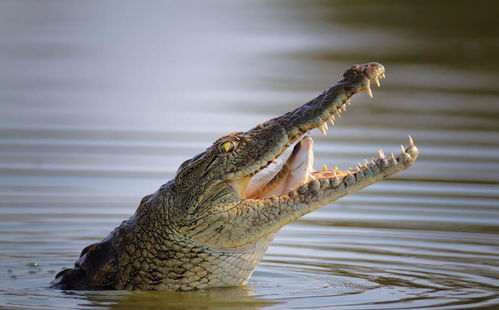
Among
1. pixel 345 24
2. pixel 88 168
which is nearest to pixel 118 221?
pixel 88 168

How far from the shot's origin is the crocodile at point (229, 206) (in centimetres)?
779

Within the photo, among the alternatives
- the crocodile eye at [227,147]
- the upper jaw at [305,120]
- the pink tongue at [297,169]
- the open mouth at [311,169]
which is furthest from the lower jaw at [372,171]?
the crocodile eye at [227,147]

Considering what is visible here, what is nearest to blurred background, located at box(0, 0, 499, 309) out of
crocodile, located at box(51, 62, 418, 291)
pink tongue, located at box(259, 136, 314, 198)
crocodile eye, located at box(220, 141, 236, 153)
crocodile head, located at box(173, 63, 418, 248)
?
crocodile, located at box(51, 62, 418, 291)

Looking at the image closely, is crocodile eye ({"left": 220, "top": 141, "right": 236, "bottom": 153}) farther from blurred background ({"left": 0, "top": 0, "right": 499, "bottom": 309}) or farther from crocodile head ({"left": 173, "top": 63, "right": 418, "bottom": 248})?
blurred background ({"left": 0, "top": 0, "right": 499, "bottom": 309})

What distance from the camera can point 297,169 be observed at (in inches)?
318

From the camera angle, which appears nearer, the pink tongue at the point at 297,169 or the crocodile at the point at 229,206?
the crocodile at the point at 229,206

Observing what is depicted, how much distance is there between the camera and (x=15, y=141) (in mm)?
13570

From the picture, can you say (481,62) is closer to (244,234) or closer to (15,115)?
(15,115)

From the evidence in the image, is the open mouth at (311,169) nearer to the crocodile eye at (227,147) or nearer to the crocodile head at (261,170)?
the crocodile head at (261,170)

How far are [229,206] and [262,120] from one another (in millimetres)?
6287

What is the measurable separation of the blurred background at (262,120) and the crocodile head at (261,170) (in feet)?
1.57

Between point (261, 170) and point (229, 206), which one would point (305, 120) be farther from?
point (229, 206)

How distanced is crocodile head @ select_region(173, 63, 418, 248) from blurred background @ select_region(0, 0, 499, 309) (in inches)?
18.9

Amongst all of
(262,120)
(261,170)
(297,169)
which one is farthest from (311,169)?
(262,120)
